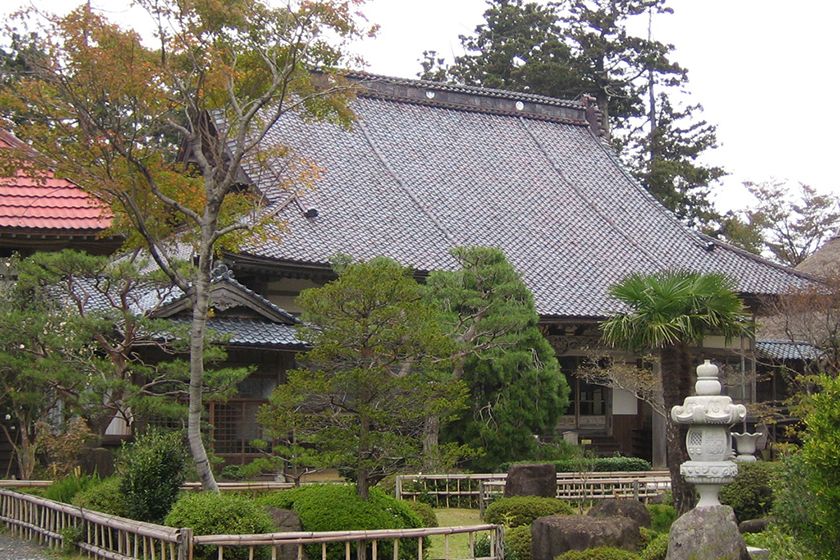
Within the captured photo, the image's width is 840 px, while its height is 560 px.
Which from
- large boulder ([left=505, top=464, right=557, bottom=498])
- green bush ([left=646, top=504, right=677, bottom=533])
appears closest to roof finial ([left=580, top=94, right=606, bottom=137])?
green bush ([left=646, top=504, right=677, bottom=533])

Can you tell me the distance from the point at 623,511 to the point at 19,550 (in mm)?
6832

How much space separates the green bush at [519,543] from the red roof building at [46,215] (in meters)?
6.59

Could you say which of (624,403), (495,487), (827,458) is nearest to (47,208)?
(495,487)

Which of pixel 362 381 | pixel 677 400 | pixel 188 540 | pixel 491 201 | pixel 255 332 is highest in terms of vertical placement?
pixel 491 201

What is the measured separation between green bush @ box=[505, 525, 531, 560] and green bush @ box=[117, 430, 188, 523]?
11.9 ft

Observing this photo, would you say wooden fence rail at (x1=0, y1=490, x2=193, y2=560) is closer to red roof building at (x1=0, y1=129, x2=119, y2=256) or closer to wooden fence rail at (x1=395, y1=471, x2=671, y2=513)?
red roof building at (x1=0, y1=129, x2=119, y2=256)

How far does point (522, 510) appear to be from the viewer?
13.5 metres

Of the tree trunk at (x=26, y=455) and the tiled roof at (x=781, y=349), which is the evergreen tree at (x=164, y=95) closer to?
the tree trunk at (x=26, y=455)

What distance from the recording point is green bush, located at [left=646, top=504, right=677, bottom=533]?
14.1 metres

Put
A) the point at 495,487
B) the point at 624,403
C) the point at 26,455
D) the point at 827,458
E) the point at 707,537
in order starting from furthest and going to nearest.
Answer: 1. the point at 624,403
2. the point at 495,487
3. the point at 26,455
4. the point at 707,537
5. the point at 827,458

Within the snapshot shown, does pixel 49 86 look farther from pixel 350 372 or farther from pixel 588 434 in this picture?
pixel 588 434

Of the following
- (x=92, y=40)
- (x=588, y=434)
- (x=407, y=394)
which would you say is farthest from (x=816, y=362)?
(x=92, y=40)

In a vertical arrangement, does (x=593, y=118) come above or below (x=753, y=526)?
above

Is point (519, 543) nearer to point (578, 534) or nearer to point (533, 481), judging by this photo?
point (578, 534)
